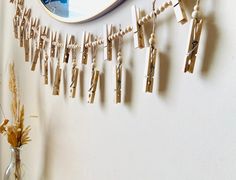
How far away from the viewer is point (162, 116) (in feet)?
1.62

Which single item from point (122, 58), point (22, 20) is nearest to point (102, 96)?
point (122, 58)

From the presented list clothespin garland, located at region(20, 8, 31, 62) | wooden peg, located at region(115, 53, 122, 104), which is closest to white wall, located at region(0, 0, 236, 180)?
wooden peg, located at region(115, 53, 122, 104)

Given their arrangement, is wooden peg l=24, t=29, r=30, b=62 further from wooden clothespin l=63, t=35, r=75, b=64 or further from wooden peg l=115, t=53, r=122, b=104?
wooden peg l=115, t=53, r=122, b=104

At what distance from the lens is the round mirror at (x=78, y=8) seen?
0.60 m

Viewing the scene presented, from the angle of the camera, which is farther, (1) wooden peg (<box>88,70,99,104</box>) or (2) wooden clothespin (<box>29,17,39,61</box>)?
(2) wooden clothespin (<box>29,17,39,61</box>)

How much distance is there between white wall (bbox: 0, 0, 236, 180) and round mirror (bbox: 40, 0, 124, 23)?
2 centimetres

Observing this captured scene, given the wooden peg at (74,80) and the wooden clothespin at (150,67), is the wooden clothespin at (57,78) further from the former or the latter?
the wooden clothespin at (150,67)

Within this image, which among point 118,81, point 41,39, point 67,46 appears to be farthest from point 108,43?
point 41,39

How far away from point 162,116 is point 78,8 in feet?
1.23

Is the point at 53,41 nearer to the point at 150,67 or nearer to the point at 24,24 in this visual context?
the point at 24,24

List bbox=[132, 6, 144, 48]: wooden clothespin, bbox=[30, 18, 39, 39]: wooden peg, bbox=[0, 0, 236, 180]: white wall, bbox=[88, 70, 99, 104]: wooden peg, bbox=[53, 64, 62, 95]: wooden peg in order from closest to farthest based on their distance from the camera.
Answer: bbox=[0, 0, 236, 180]: white wall
bbox=[132, 6, 144, 48]: wooden clothespin
bbox=[88, 70, 99, 104]: wooden peg
bbox=[53, 64, 62, 95]: wooden peg
bbox=[30, 18, 39, 39]: wooden peg

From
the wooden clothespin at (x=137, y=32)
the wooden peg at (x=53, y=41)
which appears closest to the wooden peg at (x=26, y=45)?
the wooden peg at (x=53, y=41)

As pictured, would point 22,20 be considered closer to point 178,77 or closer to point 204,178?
point 178,77

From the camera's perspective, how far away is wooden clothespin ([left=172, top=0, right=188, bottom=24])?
1.37ft
